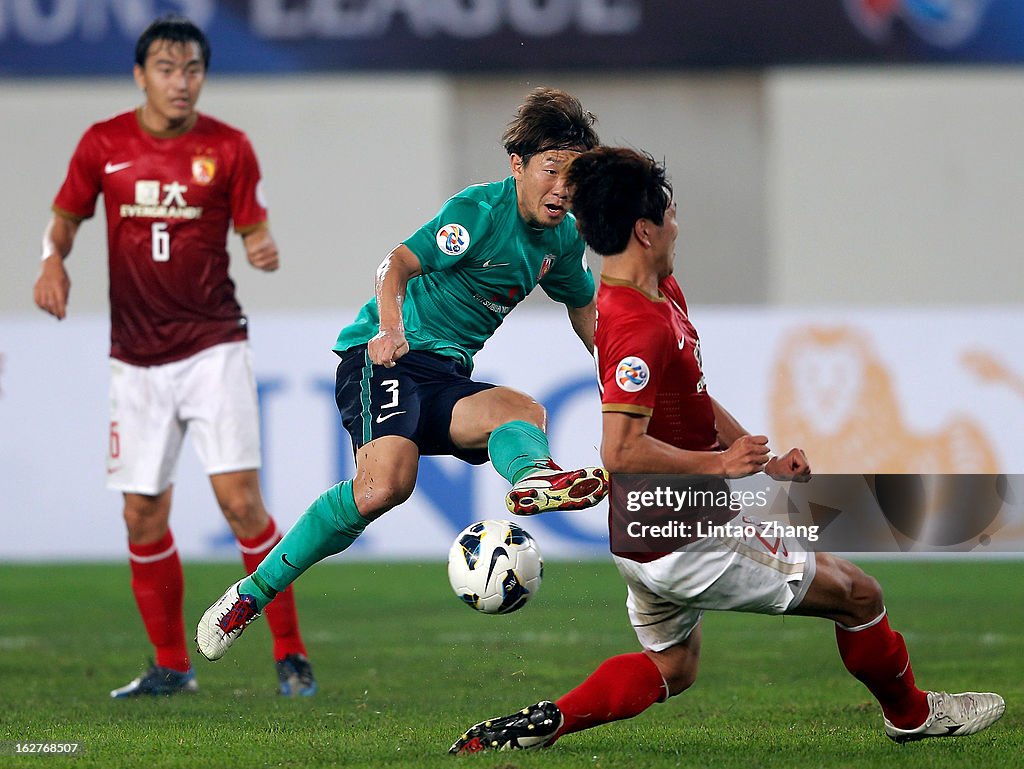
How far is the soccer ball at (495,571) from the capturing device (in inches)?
169

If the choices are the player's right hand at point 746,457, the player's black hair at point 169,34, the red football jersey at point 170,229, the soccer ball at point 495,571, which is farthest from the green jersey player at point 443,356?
the player's black hair at point 169,34

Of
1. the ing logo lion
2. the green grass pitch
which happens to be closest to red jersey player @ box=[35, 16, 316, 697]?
the green grass pitch

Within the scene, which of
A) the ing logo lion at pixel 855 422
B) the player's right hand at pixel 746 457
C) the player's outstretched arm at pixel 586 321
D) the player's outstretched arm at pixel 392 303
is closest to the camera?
the player's right hand at pixel 746 457

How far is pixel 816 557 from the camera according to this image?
4.03 metres

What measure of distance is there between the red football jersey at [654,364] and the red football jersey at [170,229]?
2.16 m

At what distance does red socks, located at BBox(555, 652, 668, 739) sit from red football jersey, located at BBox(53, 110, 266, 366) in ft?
7.15

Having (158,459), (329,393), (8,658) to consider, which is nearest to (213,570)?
(329,393)

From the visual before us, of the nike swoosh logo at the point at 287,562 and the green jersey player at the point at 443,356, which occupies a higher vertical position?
the green jersey player at the point at 443,356

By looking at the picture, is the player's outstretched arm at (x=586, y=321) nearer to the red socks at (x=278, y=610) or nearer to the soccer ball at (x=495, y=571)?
the soccer ball at (x=495, y=571)

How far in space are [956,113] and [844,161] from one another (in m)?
1.03

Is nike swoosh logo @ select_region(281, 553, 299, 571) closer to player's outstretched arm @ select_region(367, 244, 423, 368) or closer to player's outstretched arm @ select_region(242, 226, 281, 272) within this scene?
player's outstretched arm @ select_region(367, 244, 423, 368)

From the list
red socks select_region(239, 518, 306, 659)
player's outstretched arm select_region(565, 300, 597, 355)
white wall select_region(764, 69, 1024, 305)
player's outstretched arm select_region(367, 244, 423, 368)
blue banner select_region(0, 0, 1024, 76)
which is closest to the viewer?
player's outstretched arm select_region(367, 244, 423, 368)

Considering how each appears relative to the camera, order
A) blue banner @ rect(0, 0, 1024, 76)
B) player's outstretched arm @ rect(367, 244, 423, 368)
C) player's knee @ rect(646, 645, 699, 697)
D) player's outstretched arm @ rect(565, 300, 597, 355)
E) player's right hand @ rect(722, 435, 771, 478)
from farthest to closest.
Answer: blue banner @ rect(0, 0, 1024, 76) → player's outstretched arm @ rect(565, 300, 597, 355) → player's outstretched arm @ rect(367, 244, 423, 368) → player's knee @ rect(646, 645, 699, 697) → player's right hand @ rect(722, 435, 771, 478)

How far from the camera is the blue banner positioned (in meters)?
12.1
